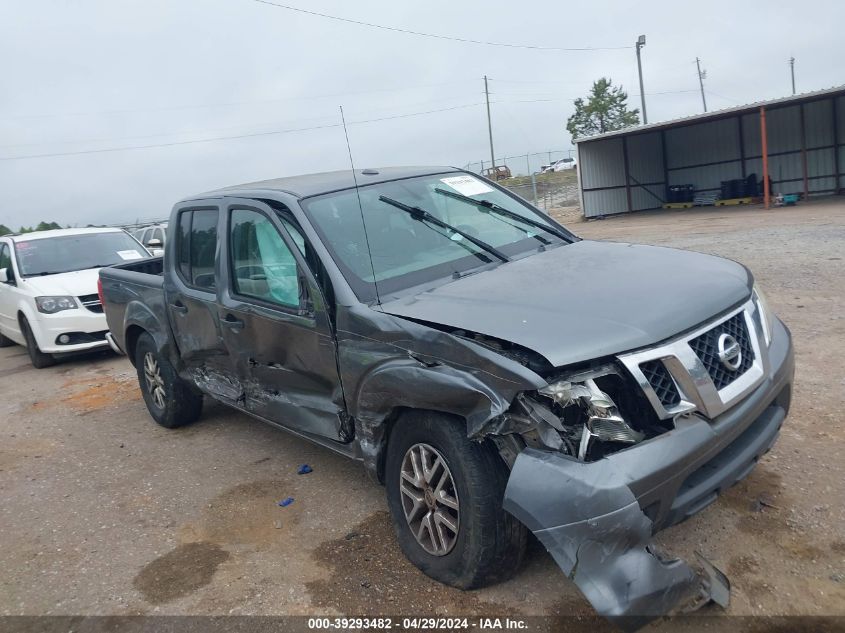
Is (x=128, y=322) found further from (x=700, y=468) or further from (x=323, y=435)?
(x=700, y=468)

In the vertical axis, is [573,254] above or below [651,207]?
above

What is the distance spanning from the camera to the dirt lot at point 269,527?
3053 millimetres

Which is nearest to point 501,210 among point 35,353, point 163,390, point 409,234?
point 409,234

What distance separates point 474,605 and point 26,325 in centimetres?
820

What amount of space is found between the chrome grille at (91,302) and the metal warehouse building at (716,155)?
64.4 feet

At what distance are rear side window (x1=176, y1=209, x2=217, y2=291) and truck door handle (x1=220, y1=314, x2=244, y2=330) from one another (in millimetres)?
305

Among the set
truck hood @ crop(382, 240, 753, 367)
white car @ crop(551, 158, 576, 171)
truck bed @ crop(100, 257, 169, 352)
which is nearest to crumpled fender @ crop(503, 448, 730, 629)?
truck hood @ crop(382, 240, 753, 367)

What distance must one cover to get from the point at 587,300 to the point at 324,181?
201 centimetres

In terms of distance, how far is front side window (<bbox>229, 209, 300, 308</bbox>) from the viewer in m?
3.83

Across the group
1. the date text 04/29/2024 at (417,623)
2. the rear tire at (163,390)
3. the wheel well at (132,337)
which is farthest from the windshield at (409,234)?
the wheel well at (132,337)

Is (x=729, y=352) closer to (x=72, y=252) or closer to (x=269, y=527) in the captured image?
(x=269, y=527)

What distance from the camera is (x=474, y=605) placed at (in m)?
2.97

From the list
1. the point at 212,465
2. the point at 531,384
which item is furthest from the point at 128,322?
the point at 531,384

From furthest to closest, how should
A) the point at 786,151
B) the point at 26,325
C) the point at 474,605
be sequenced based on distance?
the point at 786,151 → the point at 26,325 → the point at 474,605
